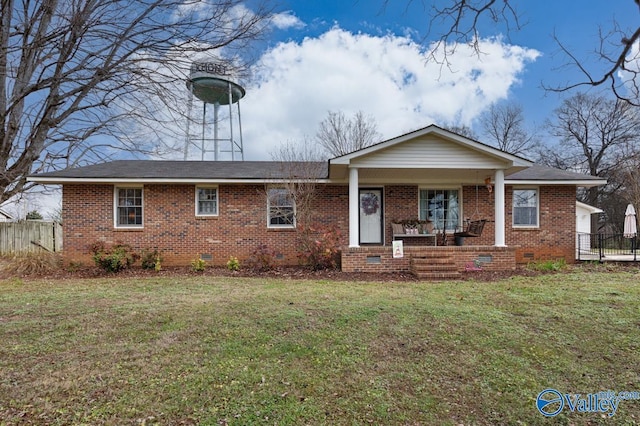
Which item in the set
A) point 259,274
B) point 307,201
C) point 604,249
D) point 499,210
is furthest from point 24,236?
point 604,249

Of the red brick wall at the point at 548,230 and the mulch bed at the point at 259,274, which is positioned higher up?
the red brick wall at the point at 548,230

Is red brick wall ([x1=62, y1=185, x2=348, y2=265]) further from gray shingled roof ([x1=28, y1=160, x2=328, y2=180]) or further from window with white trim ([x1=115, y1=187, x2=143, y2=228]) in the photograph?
gray shingled roof ([x1=28, y1=160, x2=328, y2=180])

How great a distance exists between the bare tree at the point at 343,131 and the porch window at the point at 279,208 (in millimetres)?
15349

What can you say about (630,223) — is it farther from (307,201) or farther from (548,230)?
(307,201)

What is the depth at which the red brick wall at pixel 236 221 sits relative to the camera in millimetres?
10719

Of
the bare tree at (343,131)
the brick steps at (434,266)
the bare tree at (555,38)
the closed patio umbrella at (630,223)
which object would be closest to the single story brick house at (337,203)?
the brick steps at (434,266)

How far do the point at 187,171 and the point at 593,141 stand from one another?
32.0 meters

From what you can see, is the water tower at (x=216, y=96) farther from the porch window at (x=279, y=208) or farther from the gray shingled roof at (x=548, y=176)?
the gray shingled roof at (x=548, y=176)

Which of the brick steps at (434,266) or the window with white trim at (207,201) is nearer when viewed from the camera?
the brick steps at (434,266)

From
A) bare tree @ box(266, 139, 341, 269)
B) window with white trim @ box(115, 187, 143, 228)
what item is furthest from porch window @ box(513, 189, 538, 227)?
window with white trim @ box(115, 187, 143, 228)

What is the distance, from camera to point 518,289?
268 inches

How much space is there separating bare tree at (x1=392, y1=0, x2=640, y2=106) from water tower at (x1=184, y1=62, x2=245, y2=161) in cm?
223

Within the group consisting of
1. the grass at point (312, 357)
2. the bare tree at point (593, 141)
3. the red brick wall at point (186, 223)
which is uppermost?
the bare tree at point (593, 141)

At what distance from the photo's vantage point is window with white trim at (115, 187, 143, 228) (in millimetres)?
10914
